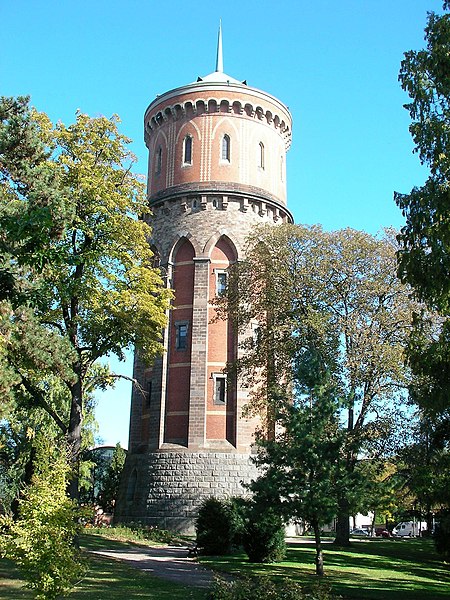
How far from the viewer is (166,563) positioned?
2091 centimetres

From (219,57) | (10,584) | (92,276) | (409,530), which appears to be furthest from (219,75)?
(409,530)

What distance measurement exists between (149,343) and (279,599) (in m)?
12.6

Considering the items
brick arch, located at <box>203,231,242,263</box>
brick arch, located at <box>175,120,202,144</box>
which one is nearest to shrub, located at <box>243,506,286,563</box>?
brick arch, located at <box>203,231,242,263</box>

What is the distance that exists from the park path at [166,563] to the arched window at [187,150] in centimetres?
2035

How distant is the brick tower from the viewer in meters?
32.1

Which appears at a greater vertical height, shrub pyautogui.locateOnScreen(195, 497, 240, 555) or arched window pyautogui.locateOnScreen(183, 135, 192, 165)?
arched window pyautogui.locateOnScreen(183, 135, 192, 165)

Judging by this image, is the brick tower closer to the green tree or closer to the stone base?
the stone base

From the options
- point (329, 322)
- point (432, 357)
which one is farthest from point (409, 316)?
point (432, 357)

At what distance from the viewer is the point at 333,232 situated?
27.4m

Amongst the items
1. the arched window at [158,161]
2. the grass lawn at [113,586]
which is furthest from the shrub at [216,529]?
the arched window at [158,161]

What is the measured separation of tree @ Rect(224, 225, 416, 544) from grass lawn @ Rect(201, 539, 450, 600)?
2.74 metres

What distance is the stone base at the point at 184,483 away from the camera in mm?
31391

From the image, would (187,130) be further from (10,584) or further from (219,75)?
(10,584)

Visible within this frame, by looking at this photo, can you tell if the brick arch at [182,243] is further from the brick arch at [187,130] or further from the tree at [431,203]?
the tree at [431,203]
